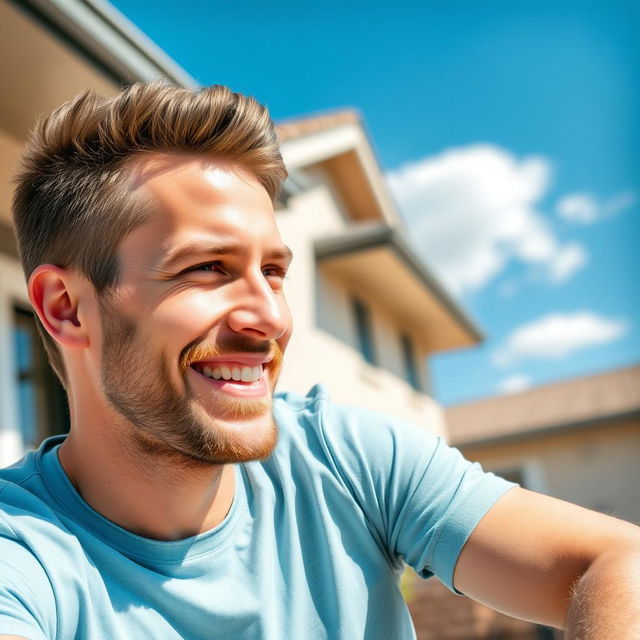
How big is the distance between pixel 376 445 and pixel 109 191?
87 centimetres

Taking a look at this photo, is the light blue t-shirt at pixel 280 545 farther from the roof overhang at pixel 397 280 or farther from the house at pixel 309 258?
the roof overhang at pixel 397 280

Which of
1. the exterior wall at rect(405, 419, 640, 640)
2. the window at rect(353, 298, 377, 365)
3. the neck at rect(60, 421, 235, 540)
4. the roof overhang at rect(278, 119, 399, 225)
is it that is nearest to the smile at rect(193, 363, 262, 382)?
the neck at rect(60, 421, 235, 540)

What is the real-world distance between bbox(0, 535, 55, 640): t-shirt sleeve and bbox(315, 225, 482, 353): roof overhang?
28.1ft

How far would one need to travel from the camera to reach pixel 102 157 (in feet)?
6.07

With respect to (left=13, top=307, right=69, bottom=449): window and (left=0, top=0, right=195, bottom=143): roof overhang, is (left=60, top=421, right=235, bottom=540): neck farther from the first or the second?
(left=13, top=307, right=69, bottom=449): window

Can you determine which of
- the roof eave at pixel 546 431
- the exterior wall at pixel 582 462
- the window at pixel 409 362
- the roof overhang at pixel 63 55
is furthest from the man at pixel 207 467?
the roof eave at pixel 546 431

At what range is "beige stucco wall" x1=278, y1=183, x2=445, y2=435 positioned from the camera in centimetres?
886

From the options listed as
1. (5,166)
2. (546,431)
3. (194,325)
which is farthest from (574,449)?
(194,325)

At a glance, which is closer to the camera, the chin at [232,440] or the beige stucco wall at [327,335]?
the chin at [232,440]

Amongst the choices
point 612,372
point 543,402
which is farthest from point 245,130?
point 612,372

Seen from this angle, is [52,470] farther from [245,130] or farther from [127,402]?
[245,130]

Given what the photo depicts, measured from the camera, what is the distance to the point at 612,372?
2303 cm

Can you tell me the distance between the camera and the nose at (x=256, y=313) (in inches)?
65.7

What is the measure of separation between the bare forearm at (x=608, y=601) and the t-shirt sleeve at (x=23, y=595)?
97 cm
